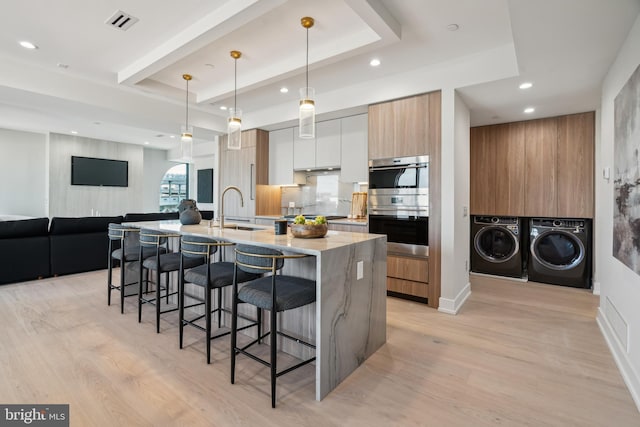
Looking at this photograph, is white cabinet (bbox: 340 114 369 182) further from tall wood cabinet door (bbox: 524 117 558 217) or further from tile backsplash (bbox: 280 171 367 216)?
tall wood cabinet door (bbox: 524 117 558 217)

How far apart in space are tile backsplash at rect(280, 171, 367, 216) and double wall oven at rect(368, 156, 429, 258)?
2.70ft

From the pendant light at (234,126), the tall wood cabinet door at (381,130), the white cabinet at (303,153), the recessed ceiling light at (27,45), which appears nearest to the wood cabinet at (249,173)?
the white cabinet at (303,153)

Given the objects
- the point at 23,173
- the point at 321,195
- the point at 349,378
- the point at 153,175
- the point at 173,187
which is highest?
the point at 153,175

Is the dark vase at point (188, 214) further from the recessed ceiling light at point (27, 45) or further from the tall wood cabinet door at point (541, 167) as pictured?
the tall wood cabinet door at point (541, 167)

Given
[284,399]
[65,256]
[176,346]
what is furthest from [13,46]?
[284,399]

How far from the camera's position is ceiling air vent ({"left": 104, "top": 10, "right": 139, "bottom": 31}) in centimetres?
284

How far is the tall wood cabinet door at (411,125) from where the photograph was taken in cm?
366

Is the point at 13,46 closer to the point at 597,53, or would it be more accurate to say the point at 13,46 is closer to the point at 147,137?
the point at 147,137

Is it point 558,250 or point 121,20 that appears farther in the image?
point 558,250

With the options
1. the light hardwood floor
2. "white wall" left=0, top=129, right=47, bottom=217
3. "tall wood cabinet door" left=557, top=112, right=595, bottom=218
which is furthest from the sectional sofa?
"tall wood cabinet door" left=557, top=112, right=595, bottom=218

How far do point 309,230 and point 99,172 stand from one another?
8211 mm

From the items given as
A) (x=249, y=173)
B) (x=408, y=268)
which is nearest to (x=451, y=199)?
(x=408, y=268)

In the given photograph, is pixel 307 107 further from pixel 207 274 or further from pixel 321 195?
pixel 321 195

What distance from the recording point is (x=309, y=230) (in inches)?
97.0
